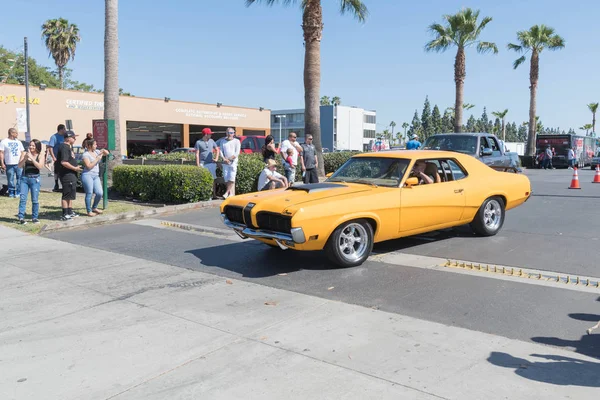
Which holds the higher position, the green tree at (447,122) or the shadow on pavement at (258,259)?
the green tree at (447,122)

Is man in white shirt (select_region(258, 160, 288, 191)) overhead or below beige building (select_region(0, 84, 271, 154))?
below

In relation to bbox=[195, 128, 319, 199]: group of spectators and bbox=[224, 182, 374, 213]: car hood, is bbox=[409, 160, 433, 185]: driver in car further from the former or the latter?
bbox=[195, 128, 319, 199]: group of spectators

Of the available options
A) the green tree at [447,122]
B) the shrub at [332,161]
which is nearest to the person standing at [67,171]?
the shrub at [332,161]

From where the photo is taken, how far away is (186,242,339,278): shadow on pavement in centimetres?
661

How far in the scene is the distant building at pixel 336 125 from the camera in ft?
300

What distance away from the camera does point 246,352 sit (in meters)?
4.07

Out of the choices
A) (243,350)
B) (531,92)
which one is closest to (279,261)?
(243,350)

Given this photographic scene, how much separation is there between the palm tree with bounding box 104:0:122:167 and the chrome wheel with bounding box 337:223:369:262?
10399mm

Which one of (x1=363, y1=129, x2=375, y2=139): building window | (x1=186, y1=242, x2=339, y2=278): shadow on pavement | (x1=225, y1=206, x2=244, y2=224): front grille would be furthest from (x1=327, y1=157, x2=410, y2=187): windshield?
(x1=363, y1=129, x2=375, y2=139): building window

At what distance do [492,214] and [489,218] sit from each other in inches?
4.5

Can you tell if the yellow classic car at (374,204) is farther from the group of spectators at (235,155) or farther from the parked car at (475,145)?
the parked car at (475,145)

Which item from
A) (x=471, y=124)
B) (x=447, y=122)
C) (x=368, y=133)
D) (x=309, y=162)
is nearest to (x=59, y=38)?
(x=309, y=162)

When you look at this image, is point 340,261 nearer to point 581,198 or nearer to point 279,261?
point 279,261

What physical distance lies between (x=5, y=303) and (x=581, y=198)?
522 inches
